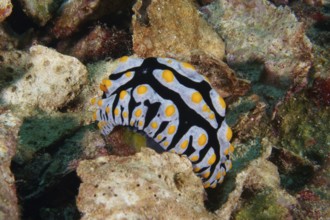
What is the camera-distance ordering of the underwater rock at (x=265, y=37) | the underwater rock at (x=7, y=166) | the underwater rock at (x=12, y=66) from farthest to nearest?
1. the underwater rock at (x=265, y=37)
2. the underwater rock at (x=12, y=66)
3. the underwater rock at (x=7, y=166)

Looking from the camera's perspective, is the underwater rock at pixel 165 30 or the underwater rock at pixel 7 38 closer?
the underwater rock at pixel 165 30

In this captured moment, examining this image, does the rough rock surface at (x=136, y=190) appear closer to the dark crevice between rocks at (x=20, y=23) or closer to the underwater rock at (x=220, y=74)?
the underwater rock at (x=220, y=74)

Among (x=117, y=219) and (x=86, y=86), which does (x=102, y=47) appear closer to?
(x=86, y=86)

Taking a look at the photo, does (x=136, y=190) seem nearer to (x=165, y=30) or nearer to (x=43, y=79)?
(x=43, y=79)

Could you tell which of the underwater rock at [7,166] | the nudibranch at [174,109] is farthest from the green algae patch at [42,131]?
the underwater rock at [7,166]

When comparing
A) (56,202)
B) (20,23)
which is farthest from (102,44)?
(56,202)

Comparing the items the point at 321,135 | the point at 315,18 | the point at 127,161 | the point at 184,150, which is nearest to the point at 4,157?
the point at 127,161

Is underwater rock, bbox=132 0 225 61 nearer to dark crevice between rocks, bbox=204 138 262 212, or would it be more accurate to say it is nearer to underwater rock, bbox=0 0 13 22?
dark crevice between rocks, bbox=204 138 262 212
